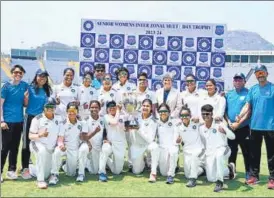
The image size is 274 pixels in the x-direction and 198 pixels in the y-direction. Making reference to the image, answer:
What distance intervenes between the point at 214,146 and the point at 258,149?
0.68 meters

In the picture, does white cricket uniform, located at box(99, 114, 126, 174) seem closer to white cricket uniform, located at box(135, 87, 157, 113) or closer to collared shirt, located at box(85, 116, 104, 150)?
collared shirt, located at box(85, 116, 104, 150)

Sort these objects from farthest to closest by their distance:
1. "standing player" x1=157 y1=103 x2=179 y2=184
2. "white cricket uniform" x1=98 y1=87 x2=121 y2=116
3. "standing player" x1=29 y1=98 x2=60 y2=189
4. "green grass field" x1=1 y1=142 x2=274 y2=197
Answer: "white cricket uniform" x1=98 y1=87 x2=121 y2=116 → "standing player" x1=157 y1=103 x2=179 y2=184 → "standing player" x1=29 y1=98 x2=60 y2=189 → "green grass field" x1=1 y1=142 x2=274 y2=197

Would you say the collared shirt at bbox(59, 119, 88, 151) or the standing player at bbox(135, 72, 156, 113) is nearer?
the collared shirt at bbox(59, 119, 88, 151)

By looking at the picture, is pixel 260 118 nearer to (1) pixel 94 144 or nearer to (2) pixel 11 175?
(1) pixel 94 144

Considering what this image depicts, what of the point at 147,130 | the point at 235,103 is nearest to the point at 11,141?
the point at 147,130

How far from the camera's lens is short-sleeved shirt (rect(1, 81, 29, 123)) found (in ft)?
20.4

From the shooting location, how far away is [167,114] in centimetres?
673

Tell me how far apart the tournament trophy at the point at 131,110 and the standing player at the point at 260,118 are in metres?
1.71

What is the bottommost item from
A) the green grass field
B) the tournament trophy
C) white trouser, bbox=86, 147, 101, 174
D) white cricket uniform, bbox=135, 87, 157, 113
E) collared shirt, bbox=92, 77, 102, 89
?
the green grass field

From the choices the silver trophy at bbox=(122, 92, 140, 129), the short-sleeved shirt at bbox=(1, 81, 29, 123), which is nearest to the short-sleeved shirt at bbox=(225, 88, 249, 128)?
the silver trophy at bbox=(122, 92, 140, 129)

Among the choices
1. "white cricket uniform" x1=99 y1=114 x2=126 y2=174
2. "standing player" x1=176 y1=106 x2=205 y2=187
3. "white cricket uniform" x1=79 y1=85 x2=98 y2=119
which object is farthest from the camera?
"white cricket uniform" x1=79 y1=85 x2=98 y2=119

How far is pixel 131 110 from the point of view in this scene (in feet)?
23.2

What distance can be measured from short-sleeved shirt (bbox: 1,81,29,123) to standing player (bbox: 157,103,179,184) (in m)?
2.18

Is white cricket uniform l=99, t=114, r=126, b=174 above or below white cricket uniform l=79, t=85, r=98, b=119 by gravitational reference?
below
